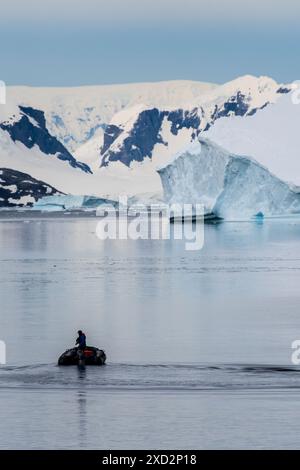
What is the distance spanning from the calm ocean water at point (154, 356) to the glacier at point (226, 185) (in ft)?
110

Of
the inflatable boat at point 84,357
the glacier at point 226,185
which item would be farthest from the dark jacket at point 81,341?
the glacier at point 226,185

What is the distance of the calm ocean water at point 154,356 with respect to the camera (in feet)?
72.2

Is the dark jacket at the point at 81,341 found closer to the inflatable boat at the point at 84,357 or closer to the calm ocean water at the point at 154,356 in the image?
the inflatable boat at the point at 84,357

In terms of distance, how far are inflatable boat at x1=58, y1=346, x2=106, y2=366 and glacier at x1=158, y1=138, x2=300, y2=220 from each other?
6978 cm

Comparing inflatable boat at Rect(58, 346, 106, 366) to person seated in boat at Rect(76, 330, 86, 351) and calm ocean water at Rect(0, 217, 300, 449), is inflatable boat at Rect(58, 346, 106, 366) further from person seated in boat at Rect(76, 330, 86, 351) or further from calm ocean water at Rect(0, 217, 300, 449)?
calm ocean water at Rect(0, 217, 300, 449)

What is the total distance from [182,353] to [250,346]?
2125mm

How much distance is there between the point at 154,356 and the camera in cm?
3077

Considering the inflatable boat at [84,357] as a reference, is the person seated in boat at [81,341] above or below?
above

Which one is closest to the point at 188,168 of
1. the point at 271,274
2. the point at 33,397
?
the point at 271,274

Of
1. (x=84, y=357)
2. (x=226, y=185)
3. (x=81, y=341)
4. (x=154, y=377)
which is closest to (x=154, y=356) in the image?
(x=84, y=357)

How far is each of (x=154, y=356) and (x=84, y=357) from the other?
296 cm

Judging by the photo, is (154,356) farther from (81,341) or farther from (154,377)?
(154,377)

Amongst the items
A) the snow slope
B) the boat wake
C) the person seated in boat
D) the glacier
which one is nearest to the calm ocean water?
the boat wake

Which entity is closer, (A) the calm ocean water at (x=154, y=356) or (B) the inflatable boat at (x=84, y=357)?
(A) the calm ocean water at (x=154, y=356)
